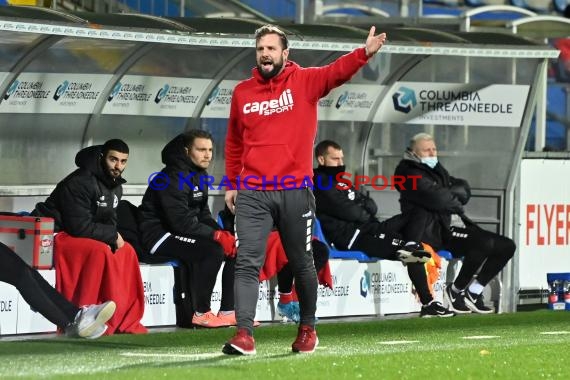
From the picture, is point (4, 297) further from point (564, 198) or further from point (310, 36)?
point (564, 198)

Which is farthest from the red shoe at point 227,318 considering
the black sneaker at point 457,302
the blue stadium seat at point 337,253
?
the black sneaker at point 457,302

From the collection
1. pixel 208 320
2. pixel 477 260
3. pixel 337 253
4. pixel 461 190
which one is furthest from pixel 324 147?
pixel 208 320

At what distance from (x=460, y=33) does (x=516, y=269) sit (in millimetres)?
2216

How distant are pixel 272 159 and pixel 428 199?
5.36 m

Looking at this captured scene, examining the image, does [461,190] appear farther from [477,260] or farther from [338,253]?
[338,253]

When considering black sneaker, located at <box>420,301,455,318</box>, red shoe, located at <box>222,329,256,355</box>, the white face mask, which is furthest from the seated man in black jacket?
red shoe, located at <box>222,329,256,355</box>

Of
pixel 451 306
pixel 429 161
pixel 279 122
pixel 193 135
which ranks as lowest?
pixel 451 306

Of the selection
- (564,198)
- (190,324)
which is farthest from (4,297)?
(564,198)

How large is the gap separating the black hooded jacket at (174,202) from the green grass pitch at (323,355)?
0.78 m

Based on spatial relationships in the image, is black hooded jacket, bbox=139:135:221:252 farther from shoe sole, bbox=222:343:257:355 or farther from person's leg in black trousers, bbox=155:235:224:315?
shoe sole, bbox=222:343:257:355

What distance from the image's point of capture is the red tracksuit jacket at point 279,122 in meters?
8.86

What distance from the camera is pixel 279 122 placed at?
8859 mm

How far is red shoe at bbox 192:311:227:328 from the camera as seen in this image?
12067 millimetres

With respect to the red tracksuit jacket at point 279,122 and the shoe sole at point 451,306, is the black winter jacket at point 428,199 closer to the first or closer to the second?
the shoe sole at point 451,306
